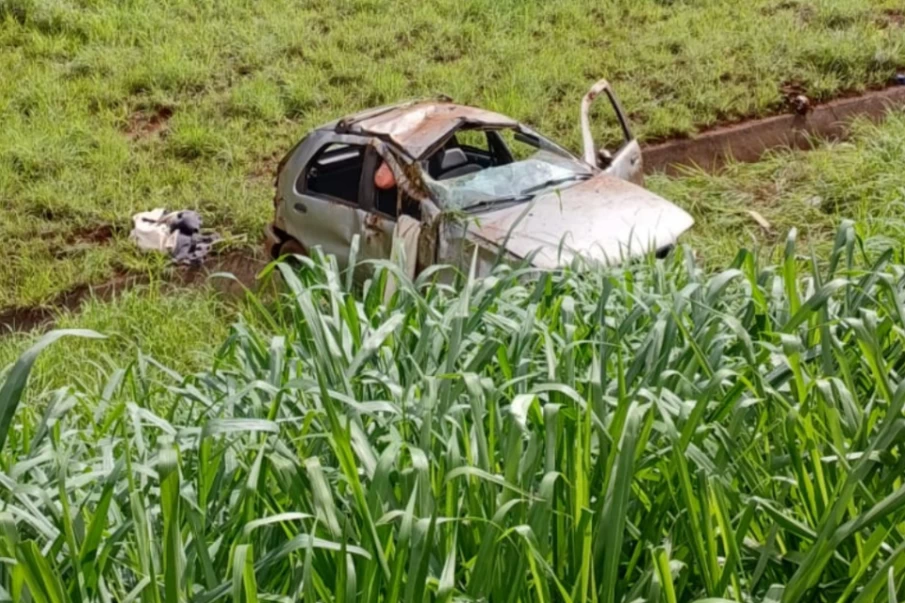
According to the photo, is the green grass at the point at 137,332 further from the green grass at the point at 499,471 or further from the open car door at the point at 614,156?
the green grass at the point at 499,471

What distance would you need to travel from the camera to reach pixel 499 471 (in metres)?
1.85

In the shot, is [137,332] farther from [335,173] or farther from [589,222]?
[589,222]

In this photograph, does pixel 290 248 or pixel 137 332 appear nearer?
pixel 137 332

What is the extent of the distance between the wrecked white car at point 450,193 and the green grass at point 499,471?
2.82 m

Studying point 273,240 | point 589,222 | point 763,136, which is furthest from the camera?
point 763,136

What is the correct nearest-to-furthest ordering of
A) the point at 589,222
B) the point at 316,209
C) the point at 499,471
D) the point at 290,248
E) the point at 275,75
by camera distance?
the point at 499,471
the point at 589,222
the point at 316,209
the point at 290,248
the point at 275,75

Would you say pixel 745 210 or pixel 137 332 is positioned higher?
pixel 745 210

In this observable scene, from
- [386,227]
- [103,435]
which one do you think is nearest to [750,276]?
[103,435]

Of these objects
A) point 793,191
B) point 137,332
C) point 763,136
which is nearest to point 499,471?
point 137,332

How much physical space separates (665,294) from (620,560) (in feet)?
3.77

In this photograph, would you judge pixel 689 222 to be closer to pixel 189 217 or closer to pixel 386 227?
pixel 386 227

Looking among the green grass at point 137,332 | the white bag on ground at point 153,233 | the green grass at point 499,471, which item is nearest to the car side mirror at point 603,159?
the green grass at point 137,332

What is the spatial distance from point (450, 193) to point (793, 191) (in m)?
3.13

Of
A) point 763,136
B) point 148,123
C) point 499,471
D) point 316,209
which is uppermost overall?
point 499,471
